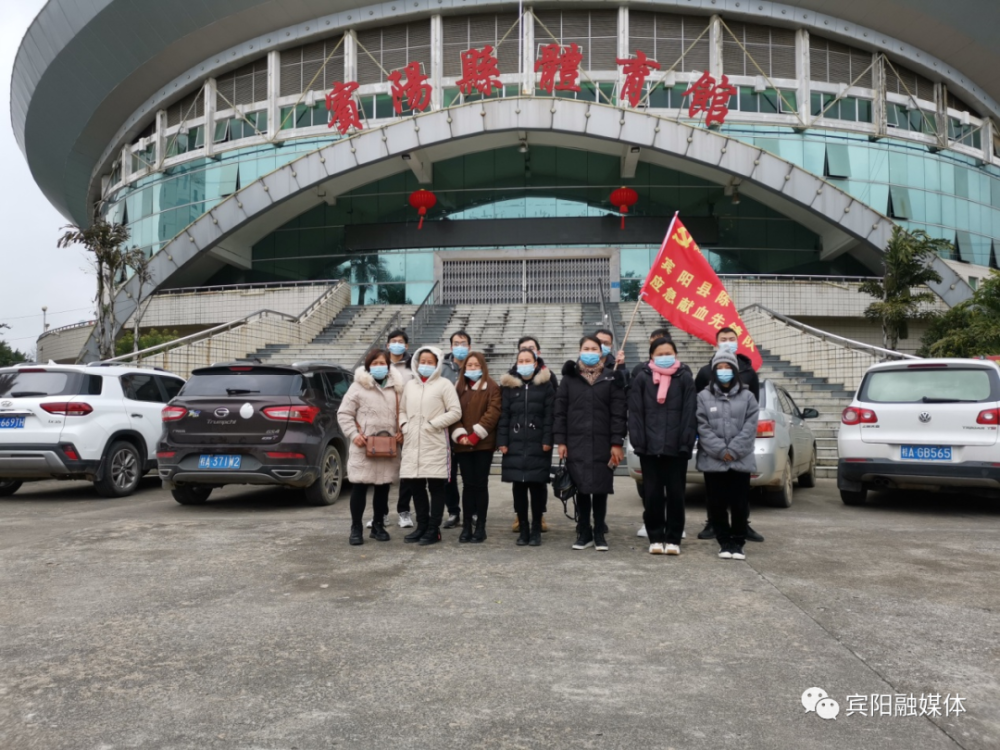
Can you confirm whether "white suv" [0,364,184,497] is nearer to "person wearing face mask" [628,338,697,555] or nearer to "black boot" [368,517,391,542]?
"black boot" [368,517,391,542]

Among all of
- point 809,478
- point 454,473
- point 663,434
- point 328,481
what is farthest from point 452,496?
point 809,478

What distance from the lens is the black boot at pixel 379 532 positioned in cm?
648

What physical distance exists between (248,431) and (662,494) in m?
4.42

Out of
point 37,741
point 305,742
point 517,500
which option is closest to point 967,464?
point 517,500

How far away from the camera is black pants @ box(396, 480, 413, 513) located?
675 cm

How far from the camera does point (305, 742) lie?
2.70m

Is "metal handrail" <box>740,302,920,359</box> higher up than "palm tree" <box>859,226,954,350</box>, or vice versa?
"palm tree" <box>859,226,954,350</box>

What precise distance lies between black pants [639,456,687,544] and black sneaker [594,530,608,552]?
1.20 feet

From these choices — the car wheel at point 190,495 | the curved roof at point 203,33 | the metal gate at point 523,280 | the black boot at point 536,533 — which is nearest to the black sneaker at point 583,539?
the black boot at point 536,533

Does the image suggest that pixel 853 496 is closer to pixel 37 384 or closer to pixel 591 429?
pixel 591 429

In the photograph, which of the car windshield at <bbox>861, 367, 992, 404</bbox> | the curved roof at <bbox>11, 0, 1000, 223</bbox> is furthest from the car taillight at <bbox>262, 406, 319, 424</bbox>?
the curved roof at <bbox>11, 0, 1000, 223</bbox>

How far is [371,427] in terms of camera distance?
6.62m

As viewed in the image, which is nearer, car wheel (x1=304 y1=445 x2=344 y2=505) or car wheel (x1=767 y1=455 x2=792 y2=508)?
car wheel (x1=304 y1=445 x2=344 y2=505)

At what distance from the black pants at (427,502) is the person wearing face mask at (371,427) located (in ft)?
0.88
